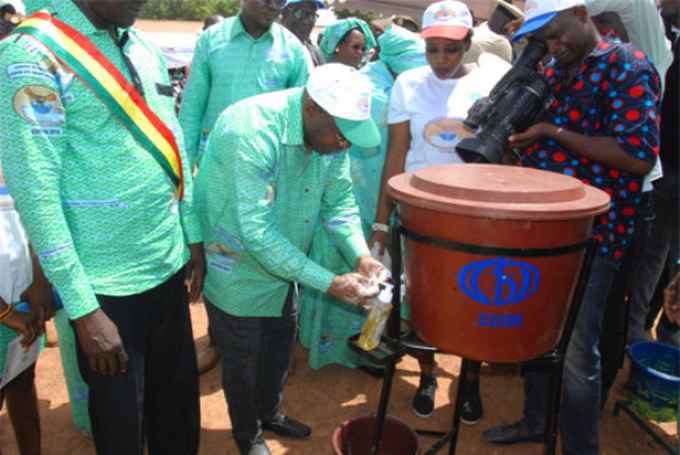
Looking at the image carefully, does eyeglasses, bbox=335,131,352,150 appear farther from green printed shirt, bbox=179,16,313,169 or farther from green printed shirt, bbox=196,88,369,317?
green printed shirt, bbox=179,16,313,169

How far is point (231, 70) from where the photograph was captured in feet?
9.82

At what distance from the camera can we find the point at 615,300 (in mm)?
2486

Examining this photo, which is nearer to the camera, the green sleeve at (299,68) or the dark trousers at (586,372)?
the dark trousers at (586,372)

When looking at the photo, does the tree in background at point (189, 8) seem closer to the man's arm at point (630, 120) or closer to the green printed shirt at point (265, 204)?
the green printed shirt at point (265, 204)

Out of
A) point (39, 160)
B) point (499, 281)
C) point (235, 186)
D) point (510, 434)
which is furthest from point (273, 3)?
point (510, 434)

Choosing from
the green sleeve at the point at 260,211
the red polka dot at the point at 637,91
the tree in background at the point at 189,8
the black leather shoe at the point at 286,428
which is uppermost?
the red polka dot at the point at 637,91

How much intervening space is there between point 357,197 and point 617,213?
158cm

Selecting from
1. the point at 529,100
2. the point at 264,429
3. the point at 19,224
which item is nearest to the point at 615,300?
the point at 529,100

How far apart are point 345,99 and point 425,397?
1980 mm

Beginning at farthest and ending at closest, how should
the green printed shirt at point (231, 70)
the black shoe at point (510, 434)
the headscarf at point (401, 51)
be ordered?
1. the headscarf at point (401, 51)
2. the green printed shirt at point (231, 70)
3. the black shoe at point (510, 434)

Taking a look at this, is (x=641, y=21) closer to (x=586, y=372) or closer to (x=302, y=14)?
(x=586, y=372)

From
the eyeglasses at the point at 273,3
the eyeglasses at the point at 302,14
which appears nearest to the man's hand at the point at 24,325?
the eyeglasses at the point at 273,3

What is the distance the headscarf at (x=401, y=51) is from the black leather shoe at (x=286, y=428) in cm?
218

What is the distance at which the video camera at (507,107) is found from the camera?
1967 millimetres
